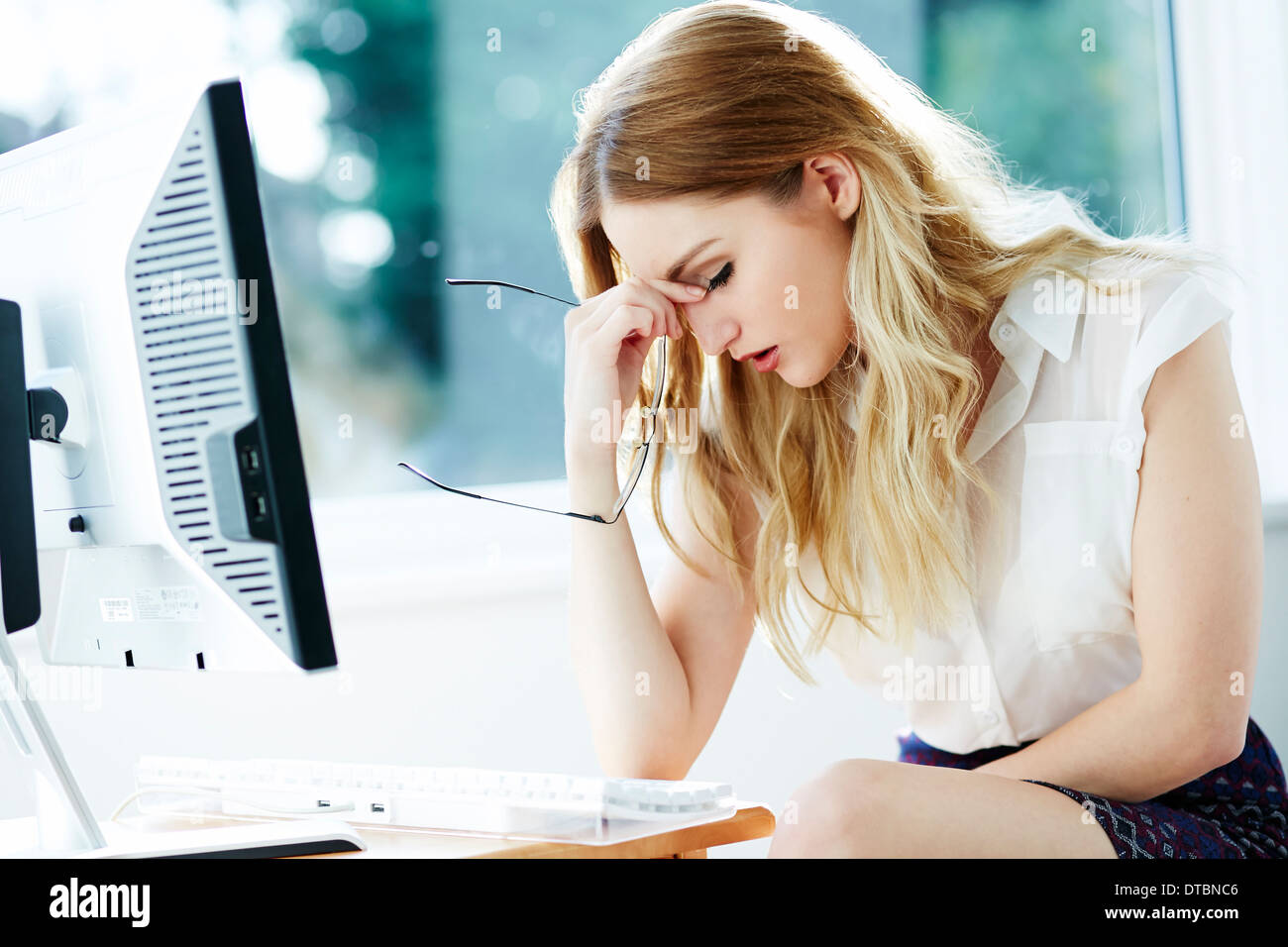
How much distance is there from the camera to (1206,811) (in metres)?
0.97

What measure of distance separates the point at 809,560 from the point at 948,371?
26 cm

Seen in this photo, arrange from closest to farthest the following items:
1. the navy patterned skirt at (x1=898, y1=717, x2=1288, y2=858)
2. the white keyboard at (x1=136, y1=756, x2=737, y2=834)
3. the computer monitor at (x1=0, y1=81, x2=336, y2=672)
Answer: the computer monitor at (x1=0, y1=81, x2=336, y2=672), the white keyboard at (x1=136, y1=756, x2=737, y2=834), the navy patterned skirt at (x1=898, y1=717, x2=1288, y2=858)

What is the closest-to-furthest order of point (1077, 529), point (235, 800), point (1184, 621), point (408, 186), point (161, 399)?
point (161, 399) → point (235, 800) → point (1184, 621) → point (1077, 529) → point (408, 186)

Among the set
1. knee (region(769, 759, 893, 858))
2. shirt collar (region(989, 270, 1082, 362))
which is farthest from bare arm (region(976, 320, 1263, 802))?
knee (region(769, 759, 893, 858))

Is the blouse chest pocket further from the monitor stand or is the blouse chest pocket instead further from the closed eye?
the monitor stand

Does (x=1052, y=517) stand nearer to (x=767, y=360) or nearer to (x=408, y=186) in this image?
(x=767, y=360)

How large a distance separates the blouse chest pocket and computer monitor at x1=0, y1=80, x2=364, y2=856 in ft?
2.18

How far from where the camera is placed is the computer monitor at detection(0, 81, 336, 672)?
22.9 inches

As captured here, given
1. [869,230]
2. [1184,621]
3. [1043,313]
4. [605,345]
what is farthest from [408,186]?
[1184,621]

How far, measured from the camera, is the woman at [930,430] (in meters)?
0.92

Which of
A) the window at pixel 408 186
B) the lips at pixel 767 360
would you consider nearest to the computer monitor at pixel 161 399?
the lips at pixel 767 360

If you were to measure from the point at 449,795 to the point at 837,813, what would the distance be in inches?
9.8

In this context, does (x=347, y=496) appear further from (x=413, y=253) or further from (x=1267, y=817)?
(x=1267, y=817)

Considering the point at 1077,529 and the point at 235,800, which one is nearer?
the point at 235,800
